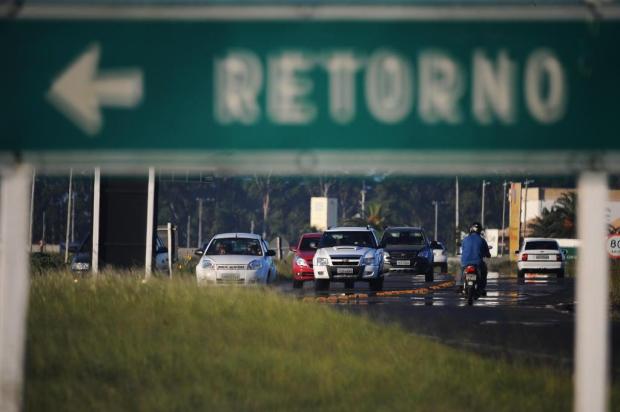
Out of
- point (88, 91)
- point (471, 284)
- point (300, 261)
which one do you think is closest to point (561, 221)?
point (300, 261)

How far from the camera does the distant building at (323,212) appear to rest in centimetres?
11338

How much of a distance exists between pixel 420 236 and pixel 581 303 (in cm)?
4016

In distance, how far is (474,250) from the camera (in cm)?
2694

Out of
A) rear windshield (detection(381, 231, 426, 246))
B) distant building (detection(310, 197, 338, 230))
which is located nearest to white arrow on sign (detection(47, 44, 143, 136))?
rear windshield (detection(381, 231, 426, 246))

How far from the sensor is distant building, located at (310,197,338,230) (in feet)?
372

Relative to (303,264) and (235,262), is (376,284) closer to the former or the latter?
(303,264)

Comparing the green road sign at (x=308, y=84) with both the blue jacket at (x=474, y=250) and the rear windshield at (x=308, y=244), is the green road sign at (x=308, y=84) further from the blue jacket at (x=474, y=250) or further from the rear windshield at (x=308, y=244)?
the rear windshield at (x=308, y=244)

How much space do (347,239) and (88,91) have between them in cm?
3031

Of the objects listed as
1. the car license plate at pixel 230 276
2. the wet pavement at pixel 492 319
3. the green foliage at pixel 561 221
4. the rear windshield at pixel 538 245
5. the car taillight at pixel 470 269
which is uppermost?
the green foliage at pixel 561 221

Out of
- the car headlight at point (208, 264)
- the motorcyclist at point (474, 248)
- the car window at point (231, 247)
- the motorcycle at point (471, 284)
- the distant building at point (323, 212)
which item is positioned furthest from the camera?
the distant building at point (323, 212)

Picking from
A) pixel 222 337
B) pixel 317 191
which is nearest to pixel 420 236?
pixel 222 337

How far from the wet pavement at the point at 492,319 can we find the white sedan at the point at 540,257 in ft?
49.5

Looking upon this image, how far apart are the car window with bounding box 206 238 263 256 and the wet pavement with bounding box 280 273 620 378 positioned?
2.42m

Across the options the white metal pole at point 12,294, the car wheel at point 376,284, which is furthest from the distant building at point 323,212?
the white metal pole at point 12,294
